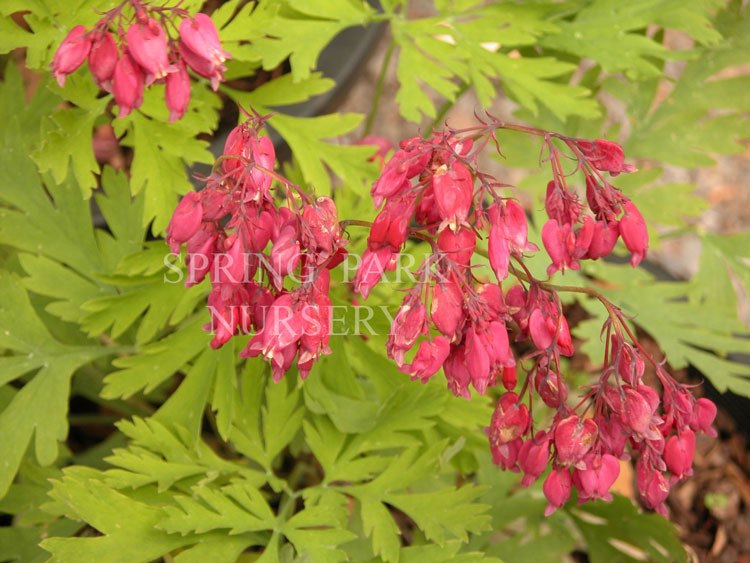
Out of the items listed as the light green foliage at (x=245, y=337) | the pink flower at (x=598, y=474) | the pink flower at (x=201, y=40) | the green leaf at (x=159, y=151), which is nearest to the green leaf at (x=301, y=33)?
the light green foliage at (x=245, y=337)

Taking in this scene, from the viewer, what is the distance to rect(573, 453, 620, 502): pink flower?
3.28 ft

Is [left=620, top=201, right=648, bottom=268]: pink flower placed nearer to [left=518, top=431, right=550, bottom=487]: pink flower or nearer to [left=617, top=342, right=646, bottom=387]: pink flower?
[left=617, top=342, right=646, bottom=387]: pink flower

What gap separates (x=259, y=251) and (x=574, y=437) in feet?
1.42

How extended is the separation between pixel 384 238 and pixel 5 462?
0.78 m

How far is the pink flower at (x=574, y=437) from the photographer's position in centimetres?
97

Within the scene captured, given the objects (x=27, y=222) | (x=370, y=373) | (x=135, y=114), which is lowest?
(x=370, y=373)

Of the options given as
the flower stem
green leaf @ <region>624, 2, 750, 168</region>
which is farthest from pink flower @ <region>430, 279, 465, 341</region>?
green leaf @ <region>624, 2, 750, 168</region>

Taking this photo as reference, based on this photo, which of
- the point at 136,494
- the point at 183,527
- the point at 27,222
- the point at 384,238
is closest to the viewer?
the point at 384,238

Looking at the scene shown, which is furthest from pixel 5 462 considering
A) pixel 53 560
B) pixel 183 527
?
pixel 183 527

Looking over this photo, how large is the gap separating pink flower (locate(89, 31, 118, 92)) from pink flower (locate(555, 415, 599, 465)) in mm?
684

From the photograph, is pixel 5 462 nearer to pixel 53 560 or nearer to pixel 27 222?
pixel 53 560

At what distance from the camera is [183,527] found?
1.17m

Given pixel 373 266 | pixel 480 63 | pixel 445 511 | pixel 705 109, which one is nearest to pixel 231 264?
pixel 373 266

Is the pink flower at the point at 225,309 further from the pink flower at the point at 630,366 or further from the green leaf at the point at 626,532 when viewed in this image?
the green leaf at the point at 626,532
